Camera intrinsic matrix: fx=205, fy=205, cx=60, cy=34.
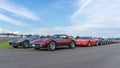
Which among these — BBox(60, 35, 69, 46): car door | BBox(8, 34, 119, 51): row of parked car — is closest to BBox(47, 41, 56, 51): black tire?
BBox(8, 34, 119, 51): row of parked car

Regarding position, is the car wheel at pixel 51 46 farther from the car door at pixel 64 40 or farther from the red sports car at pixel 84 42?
the red sports car at pixel 84 42

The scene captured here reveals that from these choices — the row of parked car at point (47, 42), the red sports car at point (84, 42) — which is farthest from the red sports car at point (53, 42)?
the red sports car at point (84, 42)

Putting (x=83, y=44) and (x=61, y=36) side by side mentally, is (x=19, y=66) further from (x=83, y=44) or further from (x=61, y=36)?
(x=83, y=44)

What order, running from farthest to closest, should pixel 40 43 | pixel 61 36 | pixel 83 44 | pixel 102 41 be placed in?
pixel 102 41 < pixel 83 44 < pixel 61 36 < pixel 40 43

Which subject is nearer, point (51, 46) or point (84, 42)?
point (51, 46)

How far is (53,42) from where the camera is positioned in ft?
57.9

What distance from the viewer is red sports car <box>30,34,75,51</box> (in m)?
16.9

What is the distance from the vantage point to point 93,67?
28.8 ft

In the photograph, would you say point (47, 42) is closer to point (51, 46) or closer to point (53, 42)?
point (51, 46)

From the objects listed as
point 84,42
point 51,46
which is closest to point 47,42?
point 51,46

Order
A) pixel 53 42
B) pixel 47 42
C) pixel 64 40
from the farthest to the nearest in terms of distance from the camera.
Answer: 1. pixel 64 40
2. pixel 53 42
3. pixel 47 42

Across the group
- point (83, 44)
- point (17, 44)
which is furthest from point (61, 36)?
point (83, 44)

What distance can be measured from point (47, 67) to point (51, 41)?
9094 millimetres

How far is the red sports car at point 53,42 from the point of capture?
55.3 ft
